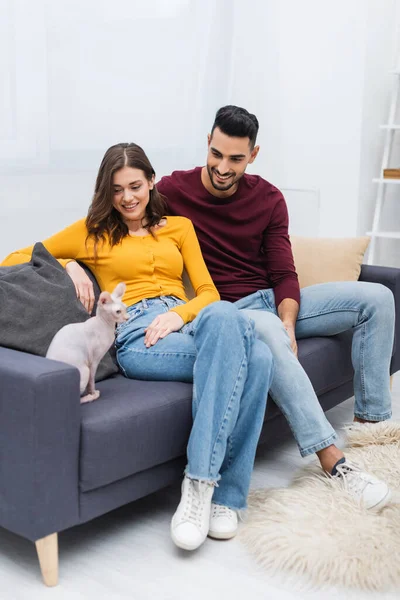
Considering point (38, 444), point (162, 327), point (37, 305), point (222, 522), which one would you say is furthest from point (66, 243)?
point (222, 522)

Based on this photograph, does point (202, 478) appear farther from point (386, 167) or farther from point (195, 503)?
point (386, 167)

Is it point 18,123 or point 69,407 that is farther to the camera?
point 18,123

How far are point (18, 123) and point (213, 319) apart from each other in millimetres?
1493

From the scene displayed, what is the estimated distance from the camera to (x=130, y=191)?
229cm

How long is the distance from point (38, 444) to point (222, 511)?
584 mm

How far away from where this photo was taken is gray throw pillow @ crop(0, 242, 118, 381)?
2.00 meters

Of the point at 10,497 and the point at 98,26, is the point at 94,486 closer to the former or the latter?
the point at 10,497

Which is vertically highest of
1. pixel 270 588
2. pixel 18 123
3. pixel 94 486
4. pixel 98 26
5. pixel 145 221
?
pixel 98 26

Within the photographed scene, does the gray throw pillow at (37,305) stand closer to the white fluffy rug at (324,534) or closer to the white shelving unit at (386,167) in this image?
the white fluffy rug at (324,534)

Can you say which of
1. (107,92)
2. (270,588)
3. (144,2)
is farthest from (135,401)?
A: (144,2)

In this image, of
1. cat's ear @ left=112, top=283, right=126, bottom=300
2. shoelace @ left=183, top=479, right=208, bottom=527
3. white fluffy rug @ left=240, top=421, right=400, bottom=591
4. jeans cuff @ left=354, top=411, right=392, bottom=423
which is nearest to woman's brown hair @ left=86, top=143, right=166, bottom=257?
cat's ear @ left=112, top=283, right=126, bottom=300

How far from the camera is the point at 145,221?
7.94 ft

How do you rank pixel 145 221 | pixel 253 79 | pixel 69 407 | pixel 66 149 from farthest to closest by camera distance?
pixel 253 79 < pixel 66 149 < pixel 145 221 < pixel 69 407

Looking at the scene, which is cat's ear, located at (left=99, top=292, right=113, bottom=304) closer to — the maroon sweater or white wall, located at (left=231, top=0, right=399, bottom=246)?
the maroon sweater
